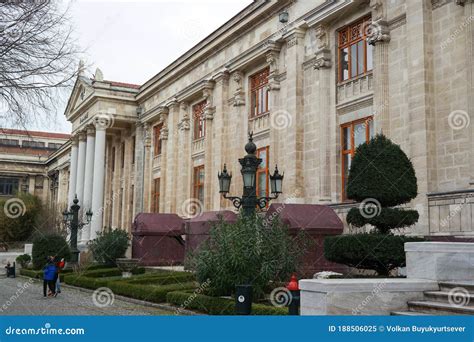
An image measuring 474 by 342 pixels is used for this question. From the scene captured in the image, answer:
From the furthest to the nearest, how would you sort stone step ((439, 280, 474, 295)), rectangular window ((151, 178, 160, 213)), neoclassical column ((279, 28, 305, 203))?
rectangular window ((151, 178, 160, 213)) → neoclassical column ((279, 28, 305, 203)) → stone step ((439, 280, 474, 295))

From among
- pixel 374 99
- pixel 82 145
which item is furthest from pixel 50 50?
pixel 82 145

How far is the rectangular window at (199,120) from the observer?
33.5 metres

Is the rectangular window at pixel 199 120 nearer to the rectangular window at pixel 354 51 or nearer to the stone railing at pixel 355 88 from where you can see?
the rectangular window at pixel 354 51

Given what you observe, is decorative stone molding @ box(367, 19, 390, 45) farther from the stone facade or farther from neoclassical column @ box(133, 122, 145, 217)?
neoclassical column @ box(133, 122, 145, 217)

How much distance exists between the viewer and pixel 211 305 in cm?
1350

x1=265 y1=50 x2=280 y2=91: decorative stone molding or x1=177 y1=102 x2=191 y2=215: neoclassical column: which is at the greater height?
x1=265 y1=50 x2=280 y2=91: decorative stone molding

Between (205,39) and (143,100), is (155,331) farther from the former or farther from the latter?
(143,100)

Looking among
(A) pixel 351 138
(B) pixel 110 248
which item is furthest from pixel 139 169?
(A) pixel 351 138

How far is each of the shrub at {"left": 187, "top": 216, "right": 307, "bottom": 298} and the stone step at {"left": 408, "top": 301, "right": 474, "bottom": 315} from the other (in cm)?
478

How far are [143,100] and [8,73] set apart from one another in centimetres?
2966

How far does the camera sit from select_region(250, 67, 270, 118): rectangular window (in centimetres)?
2747

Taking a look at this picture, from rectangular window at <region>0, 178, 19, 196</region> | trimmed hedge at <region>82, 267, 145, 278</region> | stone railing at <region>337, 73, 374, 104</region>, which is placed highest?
rectangular window at <region>0, 178, 19, 196</region>

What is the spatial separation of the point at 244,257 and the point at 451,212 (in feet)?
20.5

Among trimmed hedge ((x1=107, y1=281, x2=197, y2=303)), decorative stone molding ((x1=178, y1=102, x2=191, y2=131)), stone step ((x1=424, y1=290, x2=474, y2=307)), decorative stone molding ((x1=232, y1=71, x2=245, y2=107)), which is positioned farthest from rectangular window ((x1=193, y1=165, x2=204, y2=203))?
stone step ((x1=424, y1=290, x2=474, y2=307))
